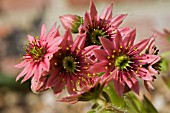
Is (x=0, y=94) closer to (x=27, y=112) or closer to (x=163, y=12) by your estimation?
(x=27, y=112)

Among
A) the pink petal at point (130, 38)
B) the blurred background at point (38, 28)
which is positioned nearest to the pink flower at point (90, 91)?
the pink petal at point (130, 38)

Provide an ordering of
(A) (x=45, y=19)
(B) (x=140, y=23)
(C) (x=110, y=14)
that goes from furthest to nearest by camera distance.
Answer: (A) (x=45, y=19) → (B) (x=140, y=23) → (C) (x=110, y=14)

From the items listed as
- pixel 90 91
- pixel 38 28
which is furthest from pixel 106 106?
pixel 38 28

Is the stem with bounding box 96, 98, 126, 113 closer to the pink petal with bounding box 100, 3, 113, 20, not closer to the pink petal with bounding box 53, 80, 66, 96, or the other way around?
the pink petal with bounding box 53, 80, 66, 96

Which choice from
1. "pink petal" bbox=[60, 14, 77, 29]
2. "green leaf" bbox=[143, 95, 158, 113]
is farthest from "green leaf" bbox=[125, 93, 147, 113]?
"pink petal" bbox=[60, 14, 77, 29]

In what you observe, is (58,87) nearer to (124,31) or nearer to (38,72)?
(38,72)

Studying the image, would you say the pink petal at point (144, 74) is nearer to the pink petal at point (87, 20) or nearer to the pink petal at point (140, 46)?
the pink petal at point (140, 46)

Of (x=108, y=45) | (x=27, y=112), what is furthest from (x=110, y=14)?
(x=27, y=112)
